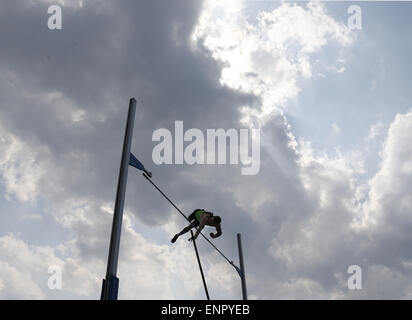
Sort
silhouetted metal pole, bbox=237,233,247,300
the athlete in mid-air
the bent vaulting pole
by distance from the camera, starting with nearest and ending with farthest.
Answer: the bent vaulting pole, the athlete in mid-air, silhouetted metal pole, bbox=237,233,247,300

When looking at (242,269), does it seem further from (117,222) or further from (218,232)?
(117,222)

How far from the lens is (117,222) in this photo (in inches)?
294

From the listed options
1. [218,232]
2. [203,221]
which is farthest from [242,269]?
[203,221]

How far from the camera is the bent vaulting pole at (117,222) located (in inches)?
261

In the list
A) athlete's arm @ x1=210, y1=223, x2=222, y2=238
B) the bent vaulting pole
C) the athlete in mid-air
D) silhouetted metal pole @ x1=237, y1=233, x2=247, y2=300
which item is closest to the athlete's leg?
the athlete in mid-air

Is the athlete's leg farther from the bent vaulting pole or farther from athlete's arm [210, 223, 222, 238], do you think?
the bent vaulting pole

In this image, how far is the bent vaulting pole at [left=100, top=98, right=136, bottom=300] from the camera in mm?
6625

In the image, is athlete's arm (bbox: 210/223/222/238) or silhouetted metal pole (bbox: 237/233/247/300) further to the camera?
silhouetted metal pole (bbox: 237/233/247/300)

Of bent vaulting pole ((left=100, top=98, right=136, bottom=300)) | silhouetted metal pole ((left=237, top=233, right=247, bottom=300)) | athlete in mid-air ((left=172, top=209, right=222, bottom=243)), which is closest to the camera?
bent vaulting pole ((left=100, top=98, right=136, bottom=300))
